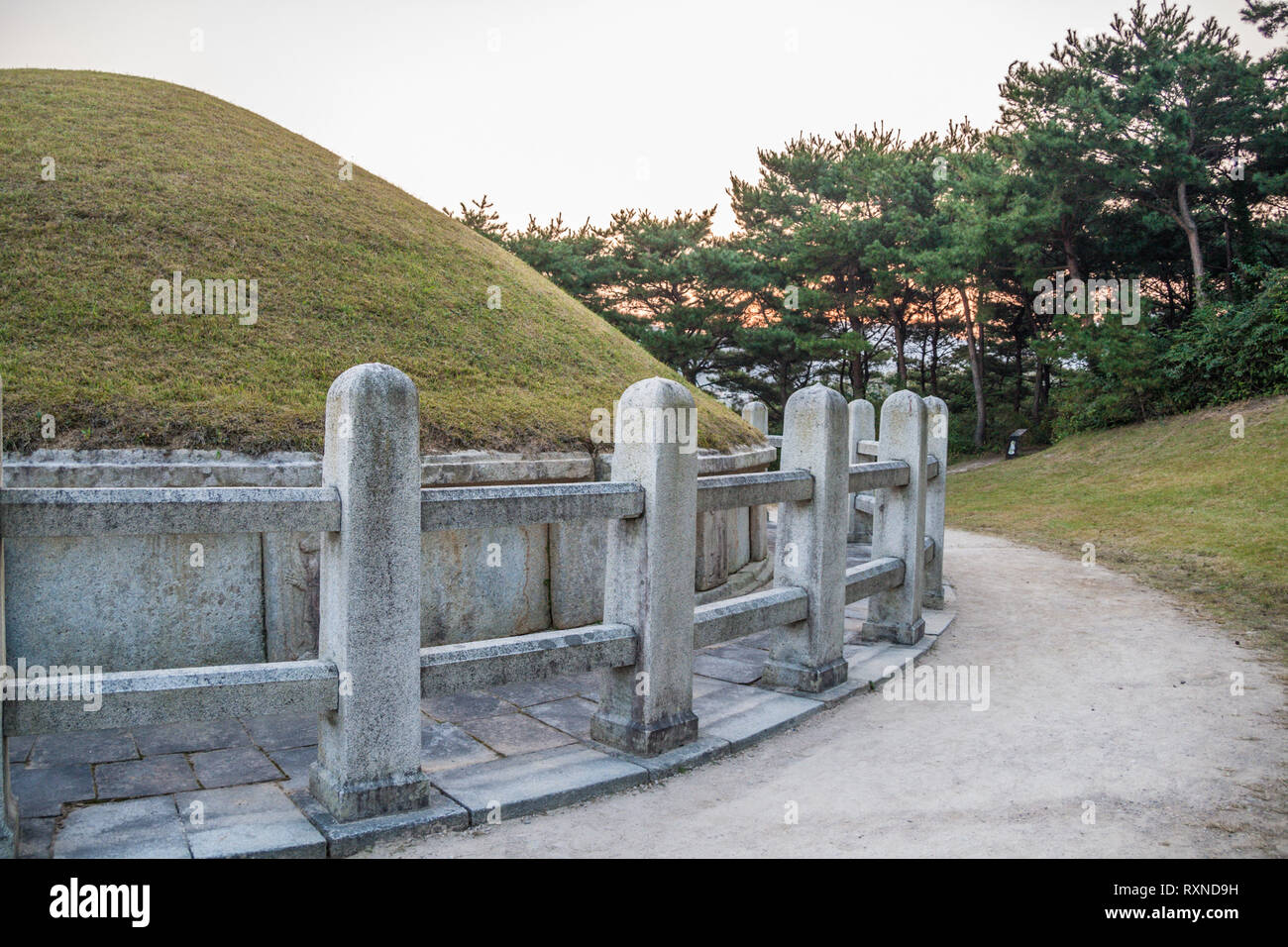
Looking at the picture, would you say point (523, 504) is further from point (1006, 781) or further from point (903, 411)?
point (903, 411)

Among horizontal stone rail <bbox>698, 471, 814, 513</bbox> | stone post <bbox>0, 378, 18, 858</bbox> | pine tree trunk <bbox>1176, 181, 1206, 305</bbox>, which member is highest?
pine tree trunk <bbox>1176, 181, 1206, 305</bbox>

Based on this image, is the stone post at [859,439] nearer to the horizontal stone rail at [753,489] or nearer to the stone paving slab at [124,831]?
the horizontal stone rail at [753,489]

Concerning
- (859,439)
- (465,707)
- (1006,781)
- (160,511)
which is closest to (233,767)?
(465,707)

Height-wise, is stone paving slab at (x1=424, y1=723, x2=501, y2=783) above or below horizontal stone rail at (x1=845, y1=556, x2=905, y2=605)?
below

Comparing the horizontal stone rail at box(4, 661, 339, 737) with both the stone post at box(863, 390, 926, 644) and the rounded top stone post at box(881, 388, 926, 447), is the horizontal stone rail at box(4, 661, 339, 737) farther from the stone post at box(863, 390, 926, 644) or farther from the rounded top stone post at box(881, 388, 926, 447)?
the rounded top stone post at box(881, 388, 926, 447)

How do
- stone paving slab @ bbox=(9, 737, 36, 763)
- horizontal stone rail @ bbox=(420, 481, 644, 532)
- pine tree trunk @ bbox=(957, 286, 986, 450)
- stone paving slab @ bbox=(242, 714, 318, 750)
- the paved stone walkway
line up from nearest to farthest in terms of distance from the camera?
1. the paved stone walkway
2. horizontal stone rail @ bbox=(420, 481, 644, 532)
3. stone paving slab @ bbox=(9, 737, 36, 763)
4. stone paving slab @ bbox=(242, 714, 318, 750)
5. pine tree trunk @ bbox=(957, 286, 986, 450)

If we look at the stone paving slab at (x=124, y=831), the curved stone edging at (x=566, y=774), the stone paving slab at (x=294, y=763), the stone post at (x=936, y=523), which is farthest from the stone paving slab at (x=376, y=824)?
the stone post at (x=936, y=523)

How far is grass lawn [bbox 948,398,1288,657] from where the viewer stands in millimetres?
8609

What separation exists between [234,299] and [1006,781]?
270 inches

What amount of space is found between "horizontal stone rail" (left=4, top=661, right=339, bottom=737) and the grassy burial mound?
275 centimetres

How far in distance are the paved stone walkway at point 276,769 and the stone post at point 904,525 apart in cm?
170

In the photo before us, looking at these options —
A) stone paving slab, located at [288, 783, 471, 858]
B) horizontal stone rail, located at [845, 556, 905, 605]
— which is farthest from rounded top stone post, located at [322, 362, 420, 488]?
horizontal stone rail, located at [845, 556, 905, 605]

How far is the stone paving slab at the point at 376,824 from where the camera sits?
3045 millimetres

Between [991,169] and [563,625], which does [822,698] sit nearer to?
[563,625]
